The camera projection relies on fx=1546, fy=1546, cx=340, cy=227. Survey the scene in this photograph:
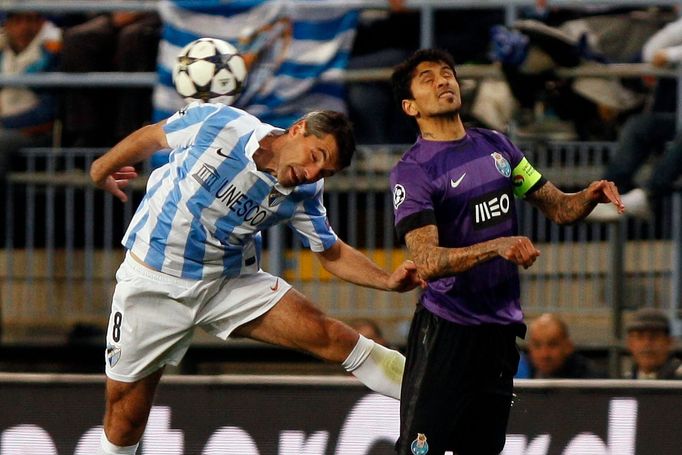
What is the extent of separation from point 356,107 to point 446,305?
379 cm

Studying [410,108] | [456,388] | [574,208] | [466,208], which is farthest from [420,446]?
[410,108]

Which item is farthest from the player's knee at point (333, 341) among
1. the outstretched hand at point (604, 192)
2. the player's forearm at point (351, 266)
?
the outstretched hand at point (604, 192)

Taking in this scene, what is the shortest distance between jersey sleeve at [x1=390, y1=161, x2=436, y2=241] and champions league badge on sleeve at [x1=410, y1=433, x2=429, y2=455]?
776mm

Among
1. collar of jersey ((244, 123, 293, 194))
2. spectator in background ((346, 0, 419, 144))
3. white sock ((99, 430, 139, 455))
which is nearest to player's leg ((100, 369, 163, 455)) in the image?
white sock ((99, 430, 139, 455))

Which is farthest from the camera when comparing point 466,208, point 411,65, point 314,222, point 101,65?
point 101,65

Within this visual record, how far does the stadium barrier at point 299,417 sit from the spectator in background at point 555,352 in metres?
1.51

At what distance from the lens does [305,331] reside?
22.0 ft

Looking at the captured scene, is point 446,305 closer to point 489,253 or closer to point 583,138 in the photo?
point 489,253

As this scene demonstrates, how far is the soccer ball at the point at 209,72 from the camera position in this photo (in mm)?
7996

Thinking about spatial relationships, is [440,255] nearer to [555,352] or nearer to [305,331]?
[305,331]

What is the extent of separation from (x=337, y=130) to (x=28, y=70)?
4525 mm

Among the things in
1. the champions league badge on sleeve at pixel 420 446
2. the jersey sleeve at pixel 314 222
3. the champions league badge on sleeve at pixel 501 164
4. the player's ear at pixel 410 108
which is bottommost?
the champions league badge on sleeve at pixel 420 446

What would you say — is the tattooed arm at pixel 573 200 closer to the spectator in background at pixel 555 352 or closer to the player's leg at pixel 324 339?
the player's leg at pixel 324 339

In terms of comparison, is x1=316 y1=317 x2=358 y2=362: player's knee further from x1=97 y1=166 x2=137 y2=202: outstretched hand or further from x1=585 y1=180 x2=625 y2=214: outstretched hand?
x1=585 y1=180 x2=625 y2=214: outstretched hand
